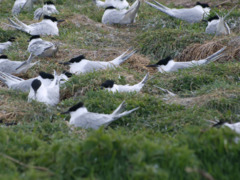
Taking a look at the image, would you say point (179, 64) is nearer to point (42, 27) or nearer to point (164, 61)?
point (164, 61)

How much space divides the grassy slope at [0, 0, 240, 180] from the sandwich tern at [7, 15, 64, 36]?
222 mm

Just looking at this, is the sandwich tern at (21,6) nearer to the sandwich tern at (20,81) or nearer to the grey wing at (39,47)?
the grey wing at (39,47)

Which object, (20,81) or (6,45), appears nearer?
(20,81)

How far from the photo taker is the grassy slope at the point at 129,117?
9.68ft

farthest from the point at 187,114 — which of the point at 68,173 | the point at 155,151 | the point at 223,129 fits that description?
the point at 68,173

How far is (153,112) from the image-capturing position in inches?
188

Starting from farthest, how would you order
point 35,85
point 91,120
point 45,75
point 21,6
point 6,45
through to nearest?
point 21,6 → point 6,45 → point 45,75 → point 35,85 → point 91,120

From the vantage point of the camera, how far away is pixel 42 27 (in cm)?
809

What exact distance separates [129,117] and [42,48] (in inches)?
112

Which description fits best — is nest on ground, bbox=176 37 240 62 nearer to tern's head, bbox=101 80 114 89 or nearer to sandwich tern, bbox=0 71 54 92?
tern's head, bbox=101 80 114 89

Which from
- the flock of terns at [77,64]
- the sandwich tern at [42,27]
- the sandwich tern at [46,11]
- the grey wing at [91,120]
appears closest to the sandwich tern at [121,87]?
the flock of terns at [77,64]

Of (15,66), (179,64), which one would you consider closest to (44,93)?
(15,66)

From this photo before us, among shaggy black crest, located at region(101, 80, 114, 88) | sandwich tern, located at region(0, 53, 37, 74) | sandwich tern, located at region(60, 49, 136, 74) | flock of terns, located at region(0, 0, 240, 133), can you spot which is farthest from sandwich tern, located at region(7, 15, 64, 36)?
shaggy black crest, located at region(101, 80, 114, 88)

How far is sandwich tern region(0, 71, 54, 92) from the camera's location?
Answer: 5.79m
